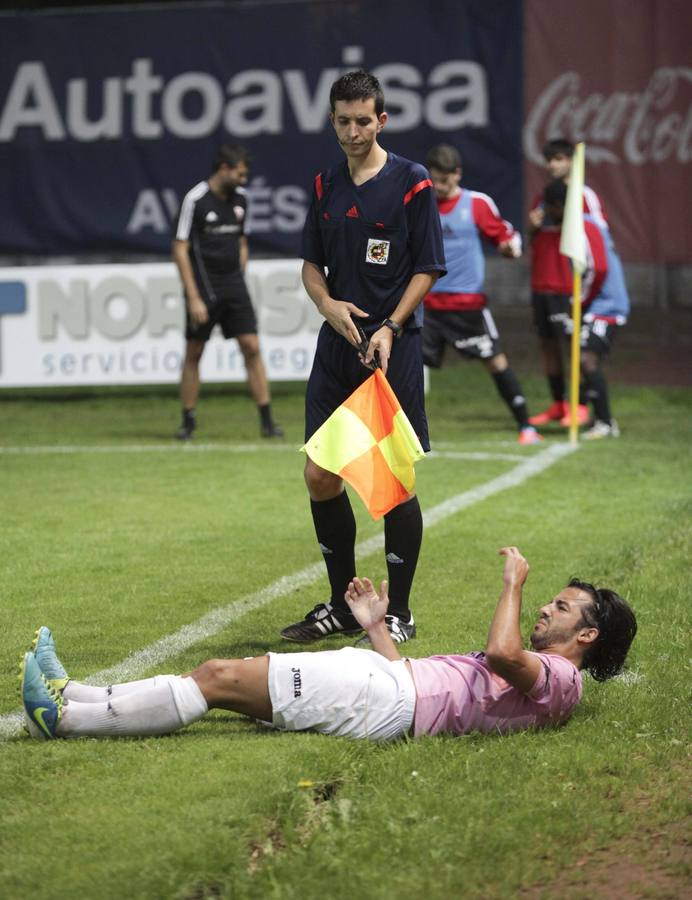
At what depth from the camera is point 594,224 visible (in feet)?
45.3

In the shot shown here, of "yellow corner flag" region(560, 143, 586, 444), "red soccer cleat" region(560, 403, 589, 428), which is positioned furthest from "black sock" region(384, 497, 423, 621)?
"red soccer cleat" region(560, 403, 589, 428)

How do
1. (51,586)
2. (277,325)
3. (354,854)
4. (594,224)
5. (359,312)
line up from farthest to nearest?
(277,325) < (594,224) < (51,586) < (359,312) < (354,854)

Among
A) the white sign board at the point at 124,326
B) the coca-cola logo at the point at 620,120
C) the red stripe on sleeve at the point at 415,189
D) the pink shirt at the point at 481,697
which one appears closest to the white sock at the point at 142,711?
the pink shirt at the point at 481,697

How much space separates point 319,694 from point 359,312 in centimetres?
183

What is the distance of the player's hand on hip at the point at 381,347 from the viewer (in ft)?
19.9

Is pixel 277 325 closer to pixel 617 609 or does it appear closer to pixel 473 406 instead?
pixel 473 406

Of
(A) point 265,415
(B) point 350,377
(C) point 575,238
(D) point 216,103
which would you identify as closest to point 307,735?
(B) point 350,377

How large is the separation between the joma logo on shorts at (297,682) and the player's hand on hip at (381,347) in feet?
5.16

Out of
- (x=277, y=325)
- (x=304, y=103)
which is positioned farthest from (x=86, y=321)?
(x=304, y=103)

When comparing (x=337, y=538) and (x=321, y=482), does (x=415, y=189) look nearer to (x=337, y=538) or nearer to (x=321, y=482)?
(x=321, y=482)

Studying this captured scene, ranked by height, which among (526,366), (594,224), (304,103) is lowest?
(526,366)

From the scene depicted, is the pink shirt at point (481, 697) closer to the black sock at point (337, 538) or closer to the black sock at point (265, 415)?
the black sock at point (337, 538)

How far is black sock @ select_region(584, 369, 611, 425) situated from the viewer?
1348 cm

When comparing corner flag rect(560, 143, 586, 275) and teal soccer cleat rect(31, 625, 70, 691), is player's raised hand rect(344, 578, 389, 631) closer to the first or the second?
teal soccer cleat rect(31, 625, 70, 691)
